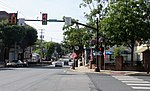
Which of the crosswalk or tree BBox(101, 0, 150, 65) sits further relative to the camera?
tree BBox(101, 0, 150, 65)

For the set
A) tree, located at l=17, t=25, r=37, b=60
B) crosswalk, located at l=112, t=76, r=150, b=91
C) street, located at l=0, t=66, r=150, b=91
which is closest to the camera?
street, located at l=0, t=66, r=150, b=91

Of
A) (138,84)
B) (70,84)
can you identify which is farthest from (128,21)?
(70,84)

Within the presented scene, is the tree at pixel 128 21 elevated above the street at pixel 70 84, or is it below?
above

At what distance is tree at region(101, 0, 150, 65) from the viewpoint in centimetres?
3703

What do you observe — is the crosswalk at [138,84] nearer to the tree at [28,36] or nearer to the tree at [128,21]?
the tree at [128,21]

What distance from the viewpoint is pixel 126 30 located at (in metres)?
36.9

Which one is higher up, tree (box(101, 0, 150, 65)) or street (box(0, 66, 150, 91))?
tree (box(101, 0, 150, 65))

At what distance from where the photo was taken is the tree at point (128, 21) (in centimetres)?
3703

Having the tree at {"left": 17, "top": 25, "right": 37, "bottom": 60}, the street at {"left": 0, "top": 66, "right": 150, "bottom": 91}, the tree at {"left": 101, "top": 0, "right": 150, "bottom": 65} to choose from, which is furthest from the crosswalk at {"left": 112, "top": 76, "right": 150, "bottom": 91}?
the tree at {"left": 17, "top": 25, "right": 37, "bottom": 60}

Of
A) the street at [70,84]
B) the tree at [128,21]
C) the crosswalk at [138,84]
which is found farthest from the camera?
the tree at [128,21]

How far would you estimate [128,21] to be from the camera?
3697 cm

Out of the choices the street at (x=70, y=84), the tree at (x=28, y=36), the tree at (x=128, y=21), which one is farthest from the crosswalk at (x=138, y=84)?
the tree at (x=28, y=36)

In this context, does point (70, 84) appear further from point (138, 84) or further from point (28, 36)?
point (28, 36)

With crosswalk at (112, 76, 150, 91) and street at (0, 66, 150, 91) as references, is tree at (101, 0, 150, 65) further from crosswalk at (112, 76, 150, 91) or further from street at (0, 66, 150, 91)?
crosswalk at (112, 76, 150, 91)
